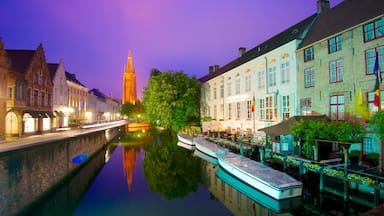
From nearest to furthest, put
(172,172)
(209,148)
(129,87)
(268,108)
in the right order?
(172,172) → (268,108) → (209,148) → (129,87)

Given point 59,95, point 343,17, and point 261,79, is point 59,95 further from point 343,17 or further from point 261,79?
point 343,17

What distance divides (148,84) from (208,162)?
2358cm

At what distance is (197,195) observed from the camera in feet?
47.0

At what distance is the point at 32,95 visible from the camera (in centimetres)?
2753

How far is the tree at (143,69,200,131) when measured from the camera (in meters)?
35.2

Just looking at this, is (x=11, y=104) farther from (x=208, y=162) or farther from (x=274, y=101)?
(x=274, y=101)

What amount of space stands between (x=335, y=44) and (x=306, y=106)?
4.84 m

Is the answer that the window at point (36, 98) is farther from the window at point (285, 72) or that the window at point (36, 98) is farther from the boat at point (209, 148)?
the window at point (285, 72)

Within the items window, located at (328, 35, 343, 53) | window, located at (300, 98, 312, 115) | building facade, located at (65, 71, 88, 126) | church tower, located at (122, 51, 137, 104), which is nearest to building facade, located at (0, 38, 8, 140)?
building facade, located at (65, 71, 88, 126)

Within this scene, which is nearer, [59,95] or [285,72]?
A: [285,72]

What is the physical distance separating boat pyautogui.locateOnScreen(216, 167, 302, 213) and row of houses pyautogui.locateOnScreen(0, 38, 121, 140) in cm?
2078

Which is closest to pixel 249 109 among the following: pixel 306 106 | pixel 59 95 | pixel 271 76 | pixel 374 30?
pixel 271 76

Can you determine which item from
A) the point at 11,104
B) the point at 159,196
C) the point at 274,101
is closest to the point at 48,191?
the point at 159,196

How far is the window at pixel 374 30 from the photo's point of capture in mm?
13250
